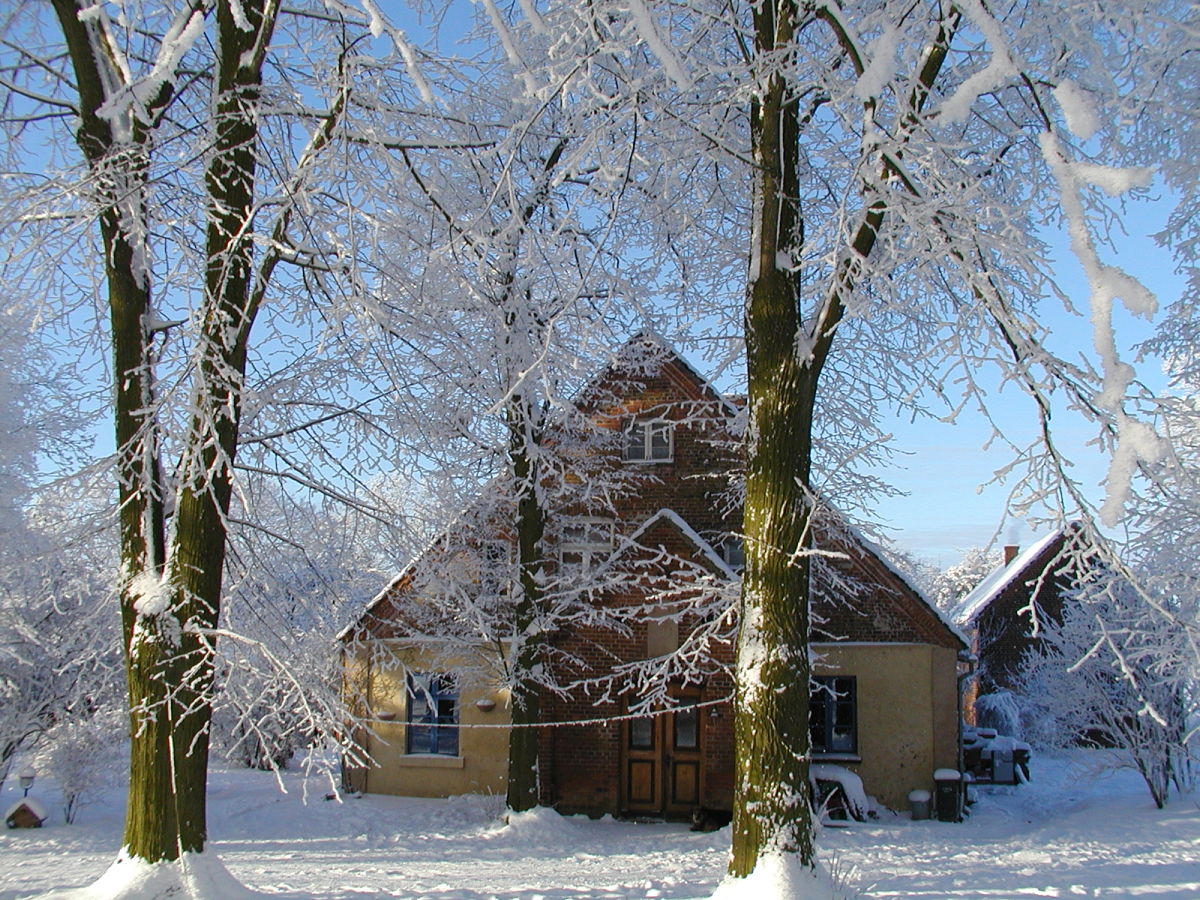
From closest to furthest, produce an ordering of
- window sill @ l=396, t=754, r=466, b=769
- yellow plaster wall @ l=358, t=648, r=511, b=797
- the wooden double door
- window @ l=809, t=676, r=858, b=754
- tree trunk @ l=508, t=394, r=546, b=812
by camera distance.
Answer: tree trunk @ l=508, t=394, r=546, b=812, the wooden double door, window @ l=809, t=676, r=858, b=754, yellow plaster wall @ l=358, t=648, r=511, b=797, window sill @ l=396, t=754, r=466, b=769

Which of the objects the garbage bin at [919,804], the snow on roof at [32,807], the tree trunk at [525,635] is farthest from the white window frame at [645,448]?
the snow on roof at [32,807]

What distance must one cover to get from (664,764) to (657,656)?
7.09ft

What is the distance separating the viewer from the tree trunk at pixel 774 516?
20.9ft

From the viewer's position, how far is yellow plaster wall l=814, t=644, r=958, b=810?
16.1 m

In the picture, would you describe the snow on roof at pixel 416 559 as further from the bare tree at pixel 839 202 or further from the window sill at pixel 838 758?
the window sill at pixel 838 758

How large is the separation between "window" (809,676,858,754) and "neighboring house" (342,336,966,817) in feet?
0.09

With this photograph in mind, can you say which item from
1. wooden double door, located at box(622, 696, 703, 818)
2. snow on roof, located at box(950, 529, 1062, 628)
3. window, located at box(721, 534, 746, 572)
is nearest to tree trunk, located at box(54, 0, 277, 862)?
wooden double door, located at box(622, 696, 703, 818)

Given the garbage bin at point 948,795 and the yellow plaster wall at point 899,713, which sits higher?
the yellow plaster wall at point 899,713

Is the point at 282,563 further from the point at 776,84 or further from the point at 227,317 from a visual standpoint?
the point at 776,84

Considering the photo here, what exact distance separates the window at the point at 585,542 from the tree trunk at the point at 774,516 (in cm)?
902

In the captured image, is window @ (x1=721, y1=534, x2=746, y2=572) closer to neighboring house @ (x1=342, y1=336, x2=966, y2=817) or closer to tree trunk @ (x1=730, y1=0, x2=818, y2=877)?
neighboring house @ (x1=342, y1=336, x2=966, y2=817)

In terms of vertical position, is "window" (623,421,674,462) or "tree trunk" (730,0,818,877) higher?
"window" (623,421,674,462)

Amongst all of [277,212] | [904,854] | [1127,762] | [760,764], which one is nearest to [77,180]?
[277,212]

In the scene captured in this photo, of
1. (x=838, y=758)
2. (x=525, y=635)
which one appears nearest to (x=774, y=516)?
(x=525, y=635)
